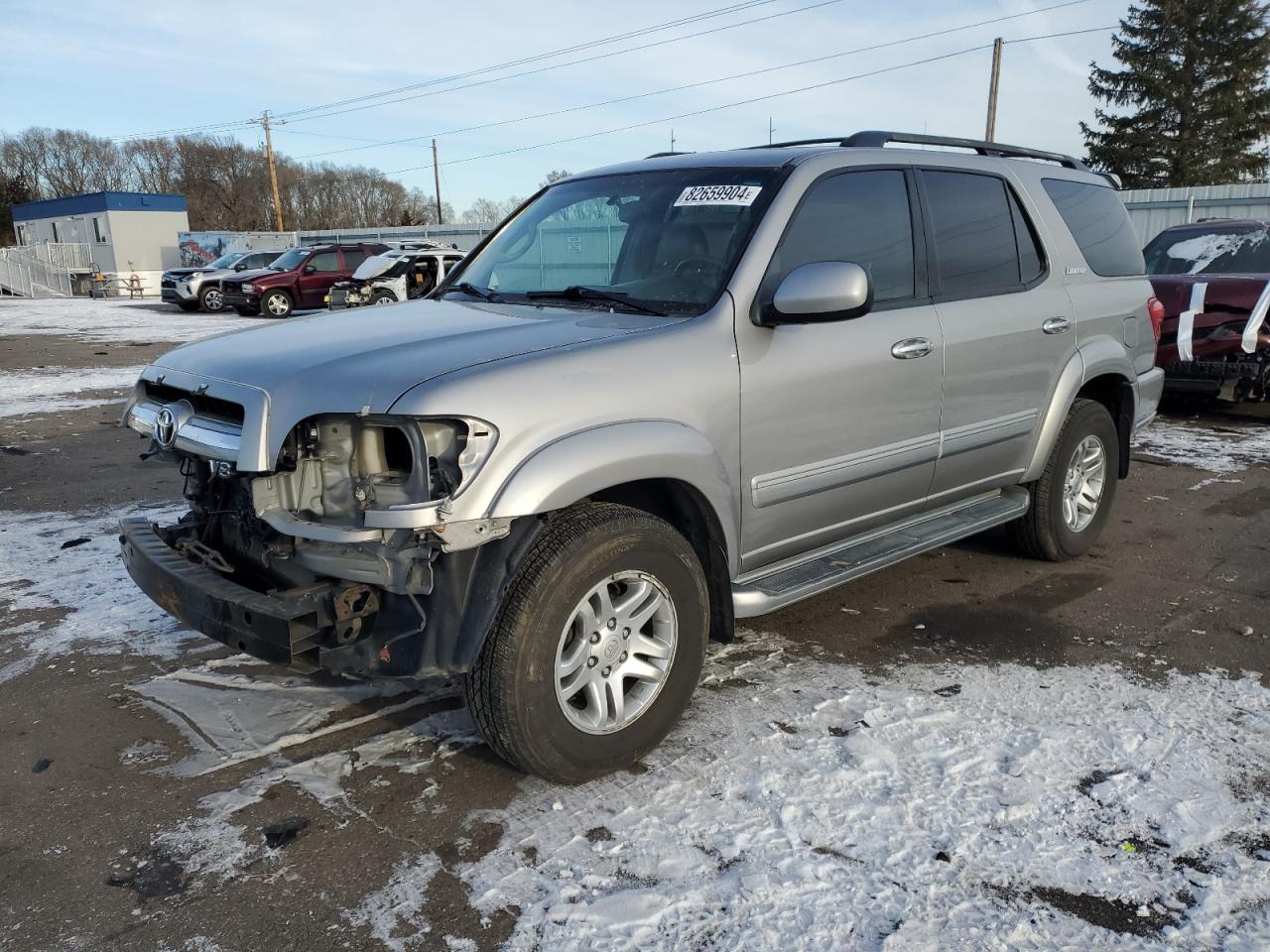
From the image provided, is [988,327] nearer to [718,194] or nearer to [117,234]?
[718,194]

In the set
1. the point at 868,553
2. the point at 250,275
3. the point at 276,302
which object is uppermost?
the point at 250,275

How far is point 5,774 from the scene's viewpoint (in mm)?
3174

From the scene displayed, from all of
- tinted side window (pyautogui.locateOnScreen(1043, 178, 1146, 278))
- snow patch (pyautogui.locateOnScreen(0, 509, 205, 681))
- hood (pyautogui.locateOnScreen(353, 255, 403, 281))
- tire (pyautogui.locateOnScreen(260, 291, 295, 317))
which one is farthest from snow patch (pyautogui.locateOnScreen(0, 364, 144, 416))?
tire (pyautogui.locateOnScreen(260, 291, 295, 317))

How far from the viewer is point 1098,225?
17.1ft

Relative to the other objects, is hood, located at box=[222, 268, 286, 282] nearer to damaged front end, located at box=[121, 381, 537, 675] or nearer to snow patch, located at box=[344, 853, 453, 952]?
damaged front end, located at box=[121, 381, 537, 675]

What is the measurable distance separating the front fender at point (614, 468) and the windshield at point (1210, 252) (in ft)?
26.7

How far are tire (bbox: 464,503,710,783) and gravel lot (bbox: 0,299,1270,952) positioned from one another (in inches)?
6.0

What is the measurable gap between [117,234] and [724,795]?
5274cm

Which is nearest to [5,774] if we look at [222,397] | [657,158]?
[222,397]

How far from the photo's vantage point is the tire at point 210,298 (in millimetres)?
26859

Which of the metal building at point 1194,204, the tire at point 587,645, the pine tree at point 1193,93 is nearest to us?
the tire at point 587,645

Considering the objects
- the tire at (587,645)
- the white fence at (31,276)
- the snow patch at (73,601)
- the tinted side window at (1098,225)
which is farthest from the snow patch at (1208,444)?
the white fence at (31,276)

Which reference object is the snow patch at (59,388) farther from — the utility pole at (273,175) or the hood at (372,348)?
the utility pole at (273,175)

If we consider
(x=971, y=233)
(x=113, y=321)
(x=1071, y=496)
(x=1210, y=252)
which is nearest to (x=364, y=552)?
(x=971, y=233)
